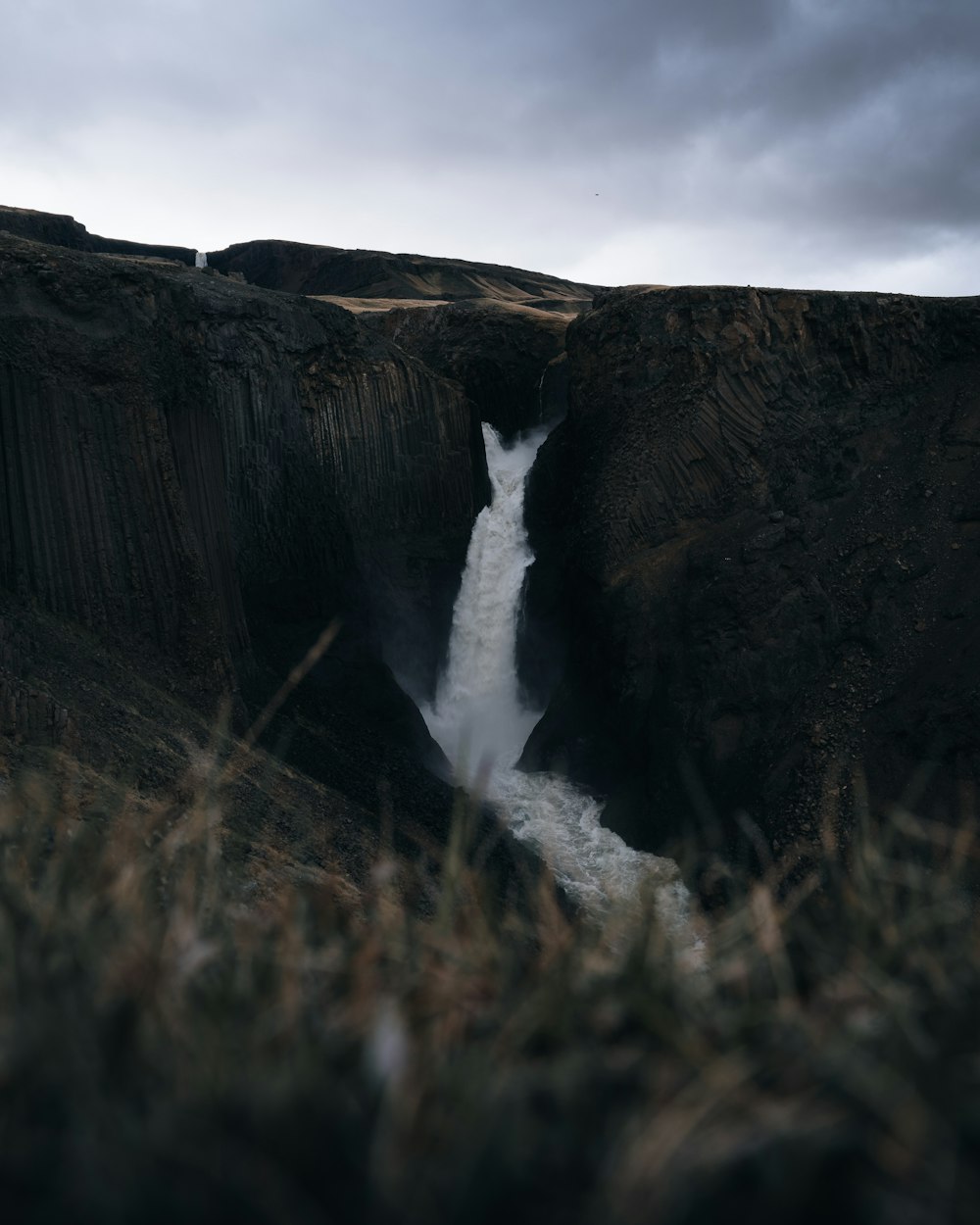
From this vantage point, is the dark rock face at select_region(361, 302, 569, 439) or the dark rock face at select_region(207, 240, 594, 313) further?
the dark rock face at select_region(207, 240, 594, 313)

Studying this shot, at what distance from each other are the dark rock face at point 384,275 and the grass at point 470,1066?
4091cm

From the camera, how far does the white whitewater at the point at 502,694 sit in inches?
715

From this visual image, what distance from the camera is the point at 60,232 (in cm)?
4991

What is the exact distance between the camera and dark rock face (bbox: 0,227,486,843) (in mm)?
13781

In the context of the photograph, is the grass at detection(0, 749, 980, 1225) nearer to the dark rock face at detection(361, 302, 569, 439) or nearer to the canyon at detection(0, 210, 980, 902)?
the canyon at detection(0, 210, 980, 902)

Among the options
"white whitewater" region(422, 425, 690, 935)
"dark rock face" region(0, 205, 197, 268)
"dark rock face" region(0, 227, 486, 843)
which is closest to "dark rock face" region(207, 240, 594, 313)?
"dark rock face" region(0, 205, 197, 268)

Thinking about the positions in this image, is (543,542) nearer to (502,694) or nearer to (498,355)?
(502,694)

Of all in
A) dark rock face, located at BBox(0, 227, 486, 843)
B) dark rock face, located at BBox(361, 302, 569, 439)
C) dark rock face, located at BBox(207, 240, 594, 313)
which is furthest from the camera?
dark rock face, located at BBox(207, 240, 594, 313)

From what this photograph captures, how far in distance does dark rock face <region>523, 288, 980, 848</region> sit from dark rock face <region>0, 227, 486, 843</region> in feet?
11.2

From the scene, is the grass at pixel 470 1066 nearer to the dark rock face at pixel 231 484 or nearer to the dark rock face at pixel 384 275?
the dark rock face at pixel 231 484

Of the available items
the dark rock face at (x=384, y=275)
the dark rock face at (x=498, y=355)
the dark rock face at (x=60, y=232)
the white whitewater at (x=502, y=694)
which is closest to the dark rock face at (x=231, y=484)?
the white whitewater at (x=502, y=694)

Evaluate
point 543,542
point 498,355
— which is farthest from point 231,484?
point 498,355

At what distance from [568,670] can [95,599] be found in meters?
9.94

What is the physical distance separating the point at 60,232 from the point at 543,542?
39.3 meters
